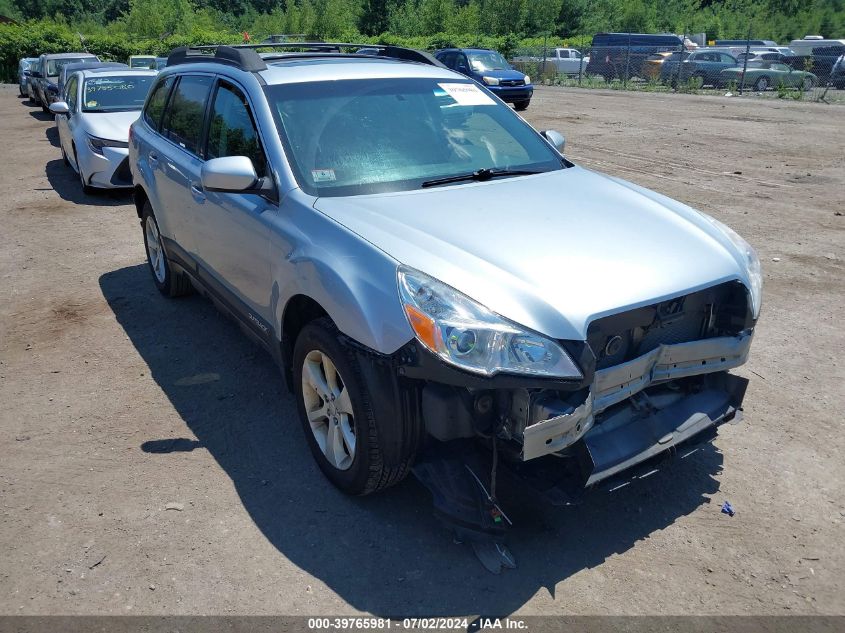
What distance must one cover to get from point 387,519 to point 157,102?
4.01 metres

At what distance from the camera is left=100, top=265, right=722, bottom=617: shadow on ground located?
9.46ft

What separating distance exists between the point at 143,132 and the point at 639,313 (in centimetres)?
448

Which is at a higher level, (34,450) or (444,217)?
(444,217)

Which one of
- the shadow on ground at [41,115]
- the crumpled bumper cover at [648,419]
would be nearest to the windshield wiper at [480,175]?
the crumpled bumper cover at [648,419]

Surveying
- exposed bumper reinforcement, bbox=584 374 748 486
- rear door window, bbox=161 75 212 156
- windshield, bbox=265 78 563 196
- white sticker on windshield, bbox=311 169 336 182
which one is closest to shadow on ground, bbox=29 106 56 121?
rear door window, bbox=161 75 212 156

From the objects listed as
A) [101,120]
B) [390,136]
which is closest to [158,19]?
[101,120]

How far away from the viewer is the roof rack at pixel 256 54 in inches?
166

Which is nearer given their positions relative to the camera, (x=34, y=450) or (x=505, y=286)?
(x=505, y=286)

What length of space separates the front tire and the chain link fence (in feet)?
80.9

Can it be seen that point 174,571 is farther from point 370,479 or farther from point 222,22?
point 222,22

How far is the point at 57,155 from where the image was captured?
14266 mm

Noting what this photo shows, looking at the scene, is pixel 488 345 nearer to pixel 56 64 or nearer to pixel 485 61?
pixel 485 61

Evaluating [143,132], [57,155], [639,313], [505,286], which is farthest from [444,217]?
[57,155]

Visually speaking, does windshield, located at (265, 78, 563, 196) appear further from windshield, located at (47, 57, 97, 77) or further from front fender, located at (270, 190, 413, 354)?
windshield, located at (47, 57, 97, 77)
